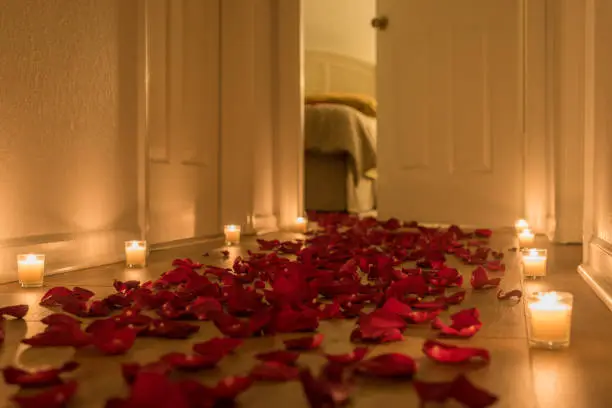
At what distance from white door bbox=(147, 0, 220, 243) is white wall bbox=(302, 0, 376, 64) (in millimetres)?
4352

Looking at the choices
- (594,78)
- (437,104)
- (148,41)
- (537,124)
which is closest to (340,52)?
(437,104)

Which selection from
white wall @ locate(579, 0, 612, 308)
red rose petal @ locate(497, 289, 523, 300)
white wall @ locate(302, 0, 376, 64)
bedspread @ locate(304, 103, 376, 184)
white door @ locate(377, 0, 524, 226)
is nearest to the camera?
red rose petal @ locate(497, 289, 523, 300)

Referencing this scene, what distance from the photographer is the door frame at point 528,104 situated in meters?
3.57

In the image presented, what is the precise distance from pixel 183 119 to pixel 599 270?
183cm

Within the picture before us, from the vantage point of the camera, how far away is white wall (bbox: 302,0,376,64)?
24.3ft

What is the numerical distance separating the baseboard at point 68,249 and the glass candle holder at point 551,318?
132cm

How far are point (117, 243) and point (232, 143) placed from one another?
119cm

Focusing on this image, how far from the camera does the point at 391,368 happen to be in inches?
33.4

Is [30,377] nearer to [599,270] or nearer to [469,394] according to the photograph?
[469,394]

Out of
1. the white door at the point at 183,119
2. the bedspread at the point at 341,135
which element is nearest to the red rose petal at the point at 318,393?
the white door at the point at 183,119

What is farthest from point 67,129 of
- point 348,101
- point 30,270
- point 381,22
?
point 348,101

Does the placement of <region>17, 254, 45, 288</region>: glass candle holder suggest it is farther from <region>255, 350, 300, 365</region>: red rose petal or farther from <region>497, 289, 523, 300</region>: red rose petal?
<region>497, 289, 523, 300</region>: red rose petal

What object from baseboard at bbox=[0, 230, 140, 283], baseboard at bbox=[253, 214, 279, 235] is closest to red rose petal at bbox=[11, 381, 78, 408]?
baseboard at bbox=[0, 230, 140, 283]

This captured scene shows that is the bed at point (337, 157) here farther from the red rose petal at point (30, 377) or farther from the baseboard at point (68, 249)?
the red rose petal at point (30, 377)
